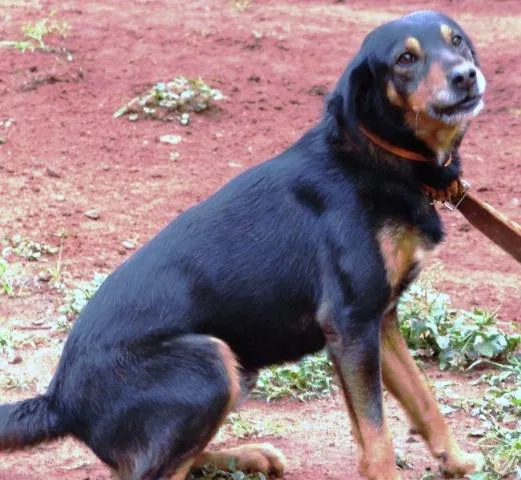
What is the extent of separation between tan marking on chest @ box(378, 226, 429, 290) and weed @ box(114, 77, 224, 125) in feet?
19.1

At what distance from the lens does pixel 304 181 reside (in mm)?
4664

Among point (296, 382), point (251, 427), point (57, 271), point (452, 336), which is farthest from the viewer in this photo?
point (57, 271)

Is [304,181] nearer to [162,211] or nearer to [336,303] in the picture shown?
[336,303]

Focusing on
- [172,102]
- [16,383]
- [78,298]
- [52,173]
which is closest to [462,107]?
[16,383]

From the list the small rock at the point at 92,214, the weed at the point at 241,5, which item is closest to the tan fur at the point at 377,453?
the small rock at the point at 92,214

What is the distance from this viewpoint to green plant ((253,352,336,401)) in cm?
576

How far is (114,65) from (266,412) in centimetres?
635

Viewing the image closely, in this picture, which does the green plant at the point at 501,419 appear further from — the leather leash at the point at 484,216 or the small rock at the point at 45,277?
the small rock at the point at 45,277

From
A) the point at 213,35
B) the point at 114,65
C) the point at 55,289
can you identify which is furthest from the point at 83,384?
the point at 213,35

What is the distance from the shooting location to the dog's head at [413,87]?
4551mm

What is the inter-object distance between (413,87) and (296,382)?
6.06 ft

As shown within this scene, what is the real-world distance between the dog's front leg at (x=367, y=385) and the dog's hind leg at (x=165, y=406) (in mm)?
441

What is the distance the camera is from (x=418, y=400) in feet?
16.1

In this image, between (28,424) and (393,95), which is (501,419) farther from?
(28,424)
